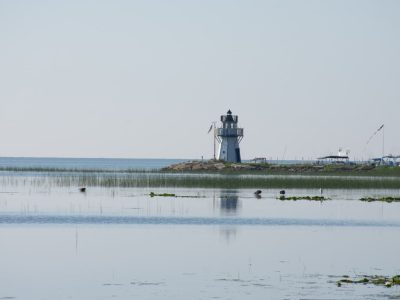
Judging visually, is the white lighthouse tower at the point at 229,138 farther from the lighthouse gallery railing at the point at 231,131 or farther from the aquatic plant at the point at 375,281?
the aquatic plant at the point at 375,281

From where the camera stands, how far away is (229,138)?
12394 centimetres

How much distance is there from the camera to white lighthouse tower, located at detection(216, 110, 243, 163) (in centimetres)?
12225

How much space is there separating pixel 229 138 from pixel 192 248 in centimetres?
8748

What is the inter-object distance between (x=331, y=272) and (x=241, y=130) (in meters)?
92.7

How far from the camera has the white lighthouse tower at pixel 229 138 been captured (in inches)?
4813

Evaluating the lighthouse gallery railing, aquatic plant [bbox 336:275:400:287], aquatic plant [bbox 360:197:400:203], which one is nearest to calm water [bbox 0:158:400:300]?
aquatic plant [bbox 336:275:400:287]

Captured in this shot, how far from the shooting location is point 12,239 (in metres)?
39.3

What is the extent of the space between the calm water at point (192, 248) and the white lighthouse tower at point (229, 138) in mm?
56805

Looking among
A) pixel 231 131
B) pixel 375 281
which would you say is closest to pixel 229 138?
pixel 231 131

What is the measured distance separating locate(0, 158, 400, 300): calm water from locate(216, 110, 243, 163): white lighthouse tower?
2236 inches

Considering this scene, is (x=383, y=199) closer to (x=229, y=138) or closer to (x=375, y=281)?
(x=375, y=281)

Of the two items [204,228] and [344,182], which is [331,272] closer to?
[204,228]

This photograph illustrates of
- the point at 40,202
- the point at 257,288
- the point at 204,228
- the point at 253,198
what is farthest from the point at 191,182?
the point at 257,288

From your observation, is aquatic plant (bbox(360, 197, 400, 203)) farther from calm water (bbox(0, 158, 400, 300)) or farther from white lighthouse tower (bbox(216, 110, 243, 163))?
white lighthouse tower (bbox(216, 110, 243, 163))
